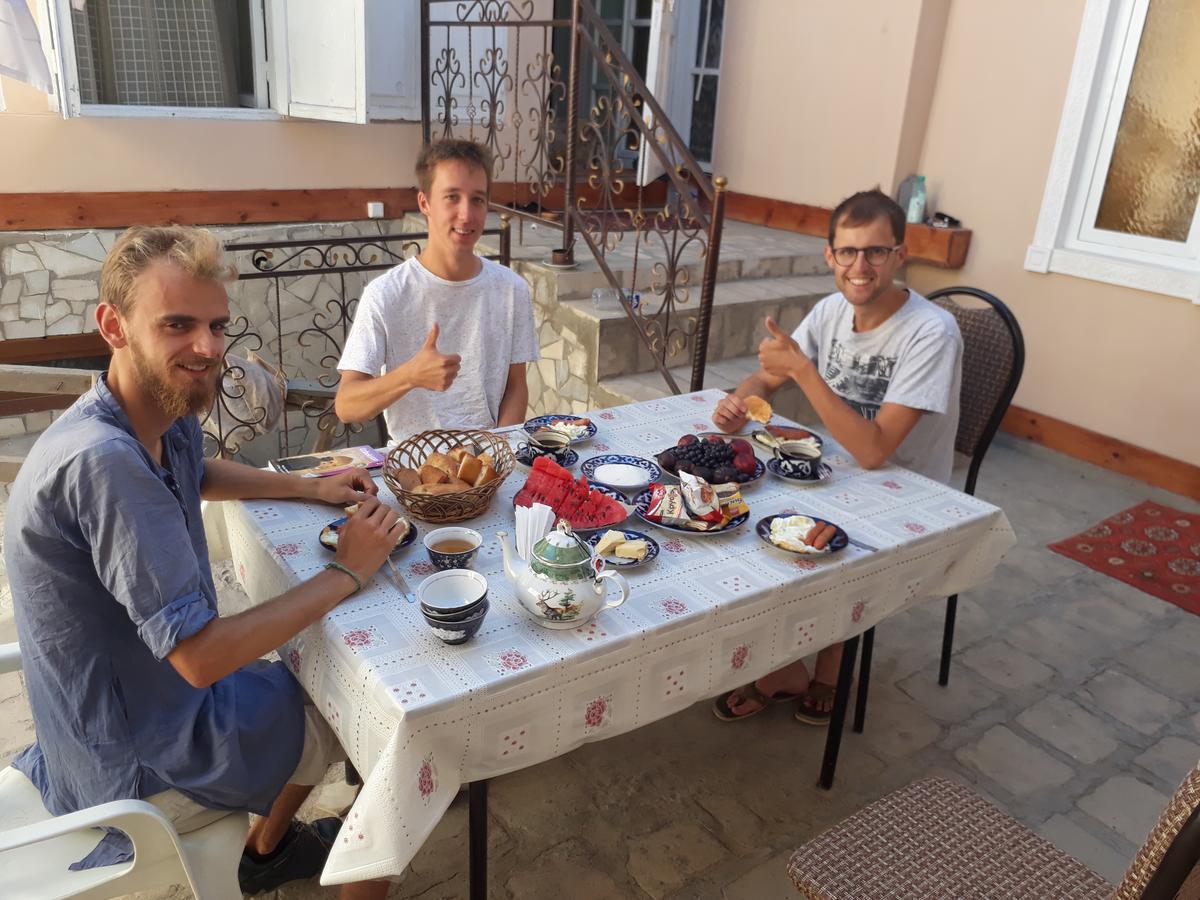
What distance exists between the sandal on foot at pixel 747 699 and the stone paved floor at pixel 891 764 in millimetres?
36

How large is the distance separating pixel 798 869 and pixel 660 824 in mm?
756

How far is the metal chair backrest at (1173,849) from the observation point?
0.88 meters

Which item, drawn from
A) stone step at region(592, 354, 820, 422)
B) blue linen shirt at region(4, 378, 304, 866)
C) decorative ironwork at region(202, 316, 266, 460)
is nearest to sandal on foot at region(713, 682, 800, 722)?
blue linen shirt at region(4, 378, 304, 866)

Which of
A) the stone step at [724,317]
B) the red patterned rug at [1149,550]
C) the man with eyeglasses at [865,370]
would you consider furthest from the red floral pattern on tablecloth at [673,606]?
the red patterned rug at [1149,550]

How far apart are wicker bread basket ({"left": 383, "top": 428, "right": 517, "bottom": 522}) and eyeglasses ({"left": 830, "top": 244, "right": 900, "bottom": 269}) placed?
3.15 feet

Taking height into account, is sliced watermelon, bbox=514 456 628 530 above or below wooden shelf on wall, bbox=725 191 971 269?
below

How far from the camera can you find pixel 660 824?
6.36ft

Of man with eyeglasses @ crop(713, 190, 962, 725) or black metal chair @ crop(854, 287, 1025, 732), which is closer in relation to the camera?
man with eyeglasses @ crop(713, 190, 962, 725)

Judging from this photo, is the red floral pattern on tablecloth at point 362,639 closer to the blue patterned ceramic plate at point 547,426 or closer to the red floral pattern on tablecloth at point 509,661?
the red floral pattern on tablecloth at point 509,661

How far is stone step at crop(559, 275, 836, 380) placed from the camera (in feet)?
12.2

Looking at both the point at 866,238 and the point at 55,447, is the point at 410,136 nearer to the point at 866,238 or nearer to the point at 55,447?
the point at 866,238

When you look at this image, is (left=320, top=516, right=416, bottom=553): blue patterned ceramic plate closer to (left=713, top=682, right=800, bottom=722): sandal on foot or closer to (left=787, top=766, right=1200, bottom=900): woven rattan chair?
(left=787, top=766, right=1200, bottom=900): woven rattan chair

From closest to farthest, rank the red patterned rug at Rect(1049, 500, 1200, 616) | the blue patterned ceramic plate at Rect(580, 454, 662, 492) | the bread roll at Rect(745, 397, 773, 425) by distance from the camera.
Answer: the blue patterned ceramic plate at Rect(580, 454, 662, 492)
the bread roll at Rect(745, 397, 773, 425)
the red patterned rug at Rect(1049, 500, 1200, 616)

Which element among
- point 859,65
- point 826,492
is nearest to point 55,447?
point 826,492
